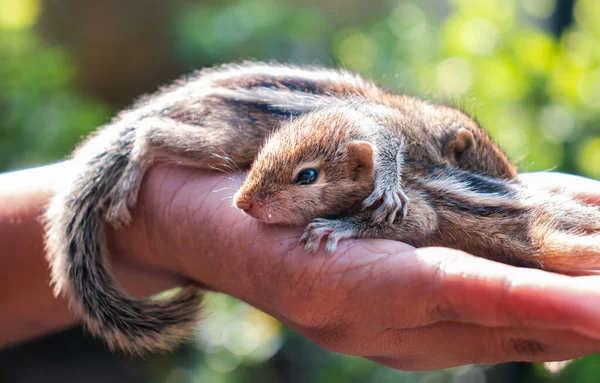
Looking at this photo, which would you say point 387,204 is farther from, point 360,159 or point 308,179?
point 308,179

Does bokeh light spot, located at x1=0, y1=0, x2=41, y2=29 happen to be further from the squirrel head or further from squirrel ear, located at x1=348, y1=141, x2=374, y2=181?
squirrel ear, located at x1=348, y1=141, x2=374, y2=181

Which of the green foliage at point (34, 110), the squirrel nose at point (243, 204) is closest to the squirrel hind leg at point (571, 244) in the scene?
the squirrel nose at point (243, 204)

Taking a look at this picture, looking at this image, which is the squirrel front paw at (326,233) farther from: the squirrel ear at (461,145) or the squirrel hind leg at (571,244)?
the squirrel ear at (461,145)

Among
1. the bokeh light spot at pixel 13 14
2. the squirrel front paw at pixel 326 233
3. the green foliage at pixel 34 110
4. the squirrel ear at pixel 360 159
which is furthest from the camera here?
the bokeh light spot at pixel 13 14

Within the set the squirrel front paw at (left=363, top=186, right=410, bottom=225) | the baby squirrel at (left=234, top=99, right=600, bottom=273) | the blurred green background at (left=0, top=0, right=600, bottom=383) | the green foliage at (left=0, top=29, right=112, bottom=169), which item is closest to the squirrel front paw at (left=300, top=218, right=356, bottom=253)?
the baby squirrel at (left=234, top=99, right=600, bottom=273)

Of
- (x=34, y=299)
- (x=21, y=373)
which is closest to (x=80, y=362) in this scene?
(x=21, y=373)

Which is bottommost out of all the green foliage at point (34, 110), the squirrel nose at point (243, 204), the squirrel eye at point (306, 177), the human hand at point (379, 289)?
the green foliage at point (34, 110)

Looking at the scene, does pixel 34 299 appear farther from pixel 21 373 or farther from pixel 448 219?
pixel 21 373
